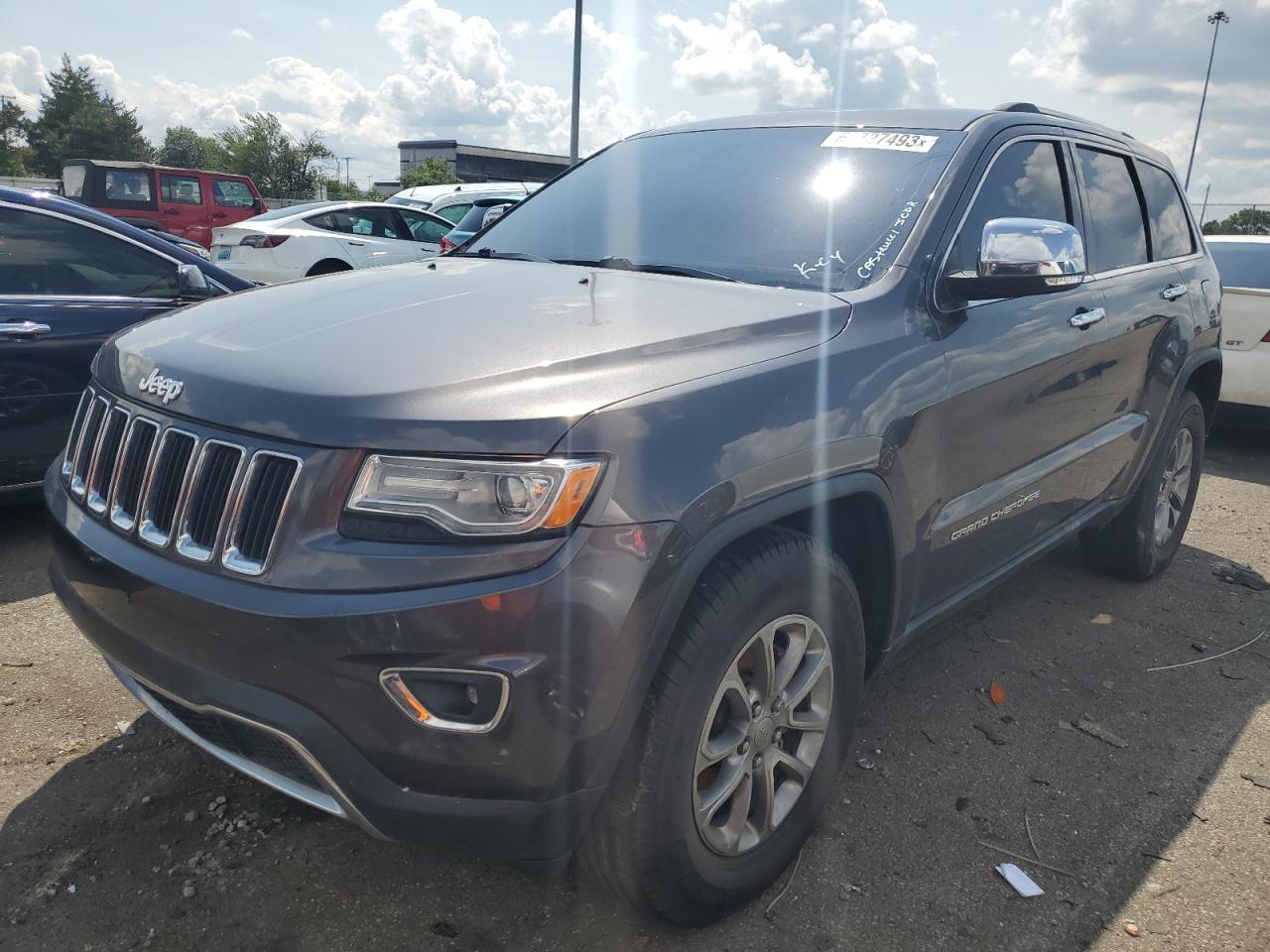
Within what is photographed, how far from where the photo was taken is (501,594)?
1729 millimetres

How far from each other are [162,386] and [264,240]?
988 centimetres

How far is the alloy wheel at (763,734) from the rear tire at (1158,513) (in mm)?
2548

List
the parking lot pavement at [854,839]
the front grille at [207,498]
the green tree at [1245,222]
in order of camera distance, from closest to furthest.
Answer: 1. the front grille at [207,498]
2. the parking lot pavement at [854,839]
3. the green tree at [1245,222]

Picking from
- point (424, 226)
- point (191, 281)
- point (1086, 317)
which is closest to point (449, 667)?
point (1086, 317)

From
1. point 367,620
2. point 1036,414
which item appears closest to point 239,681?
point 367,620

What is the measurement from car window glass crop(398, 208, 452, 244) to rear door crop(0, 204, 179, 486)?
26.1 ft

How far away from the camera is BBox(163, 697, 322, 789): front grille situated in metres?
1.89

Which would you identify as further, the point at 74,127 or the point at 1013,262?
the point at 74,127

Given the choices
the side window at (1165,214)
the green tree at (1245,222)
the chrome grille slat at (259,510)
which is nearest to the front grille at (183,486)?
the chrome grille slat at (259,510)

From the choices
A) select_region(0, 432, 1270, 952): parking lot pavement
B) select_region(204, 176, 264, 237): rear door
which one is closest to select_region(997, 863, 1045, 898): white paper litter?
select_region(0, 432, 1270, 952): parking lot pavement

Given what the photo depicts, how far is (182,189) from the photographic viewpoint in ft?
62.7

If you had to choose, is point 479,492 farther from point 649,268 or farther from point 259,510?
point 649,268

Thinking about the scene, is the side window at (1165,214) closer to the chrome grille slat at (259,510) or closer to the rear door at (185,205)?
the chrome grille slat at (259,510)

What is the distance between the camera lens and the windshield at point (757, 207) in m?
2.80
